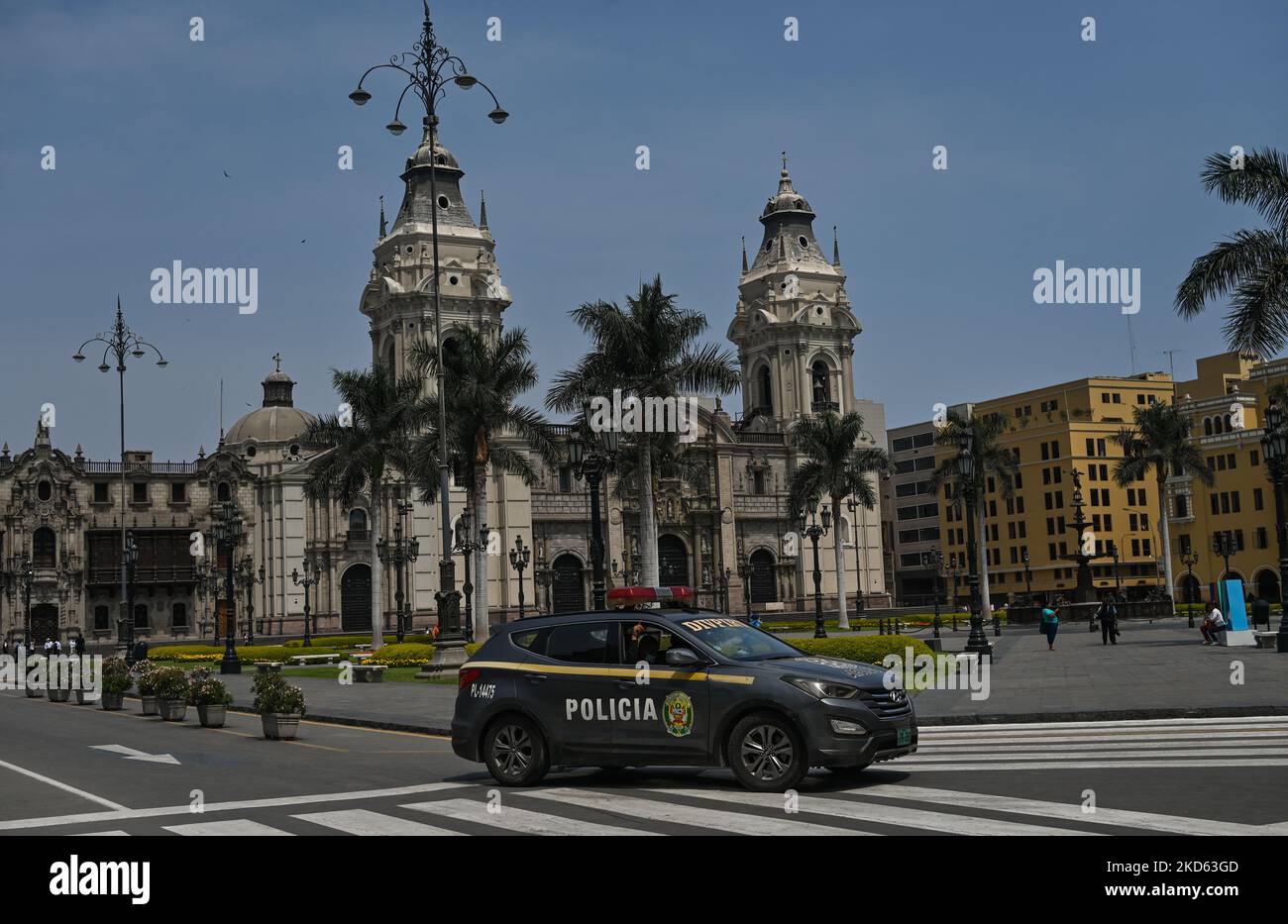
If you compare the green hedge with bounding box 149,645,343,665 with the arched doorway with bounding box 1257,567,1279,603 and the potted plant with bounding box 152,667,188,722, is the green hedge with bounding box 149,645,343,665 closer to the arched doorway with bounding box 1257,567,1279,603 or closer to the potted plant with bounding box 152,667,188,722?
the potted plant with bounding box 152,667,188,722

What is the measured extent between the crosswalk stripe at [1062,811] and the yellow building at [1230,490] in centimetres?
7069

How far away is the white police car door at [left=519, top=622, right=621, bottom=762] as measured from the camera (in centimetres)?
1205

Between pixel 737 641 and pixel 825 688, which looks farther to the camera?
pixel 737 641

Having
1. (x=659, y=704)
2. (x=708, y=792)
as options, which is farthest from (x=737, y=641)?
(x=708, y=792)

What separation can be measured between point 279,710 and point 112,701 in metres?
10.7

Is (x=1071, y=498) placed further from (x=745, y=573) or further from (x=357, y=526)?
(x=357, y=526)

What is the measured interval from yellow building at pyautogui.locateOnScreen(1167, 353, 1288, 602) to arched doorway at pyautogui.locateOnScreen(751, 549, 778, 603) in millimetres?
25845

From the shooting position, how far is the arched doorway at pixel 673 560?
274 feet

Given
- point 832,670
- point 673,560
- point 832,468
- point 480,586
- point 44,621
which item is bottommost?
point 44,621

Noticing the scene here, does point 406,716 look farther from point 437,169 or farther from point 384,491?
point 437,169

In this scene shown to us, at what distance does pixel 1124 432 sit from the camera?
78.1m

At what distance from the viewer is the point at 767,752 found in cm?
1123

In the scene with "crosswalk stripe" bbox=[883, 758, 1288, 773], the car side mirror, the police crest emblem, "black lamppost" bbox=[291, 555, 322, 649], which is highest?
"black lamppost" bbox=[291, 555, 322, 649]

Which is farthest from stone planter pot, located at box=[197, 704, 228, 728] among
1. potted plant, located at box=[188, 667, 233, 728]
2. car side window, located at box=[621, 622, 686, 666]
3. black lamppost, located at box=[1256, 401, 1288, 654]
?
black lamppost, located at box=[1256, 401, 1288, 654]
